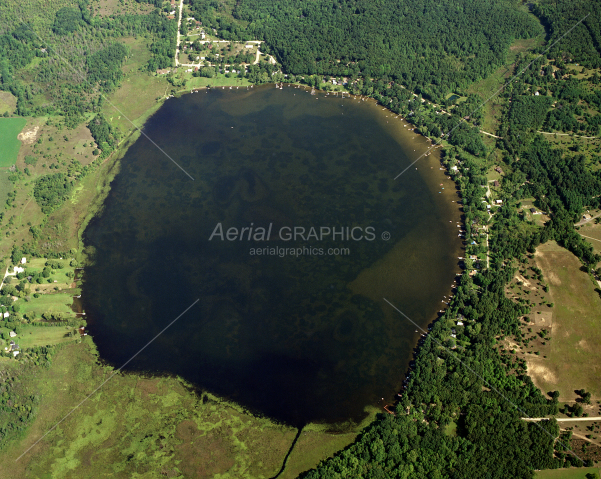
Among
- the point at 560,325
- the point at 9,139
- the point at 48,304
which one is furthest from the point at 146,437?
the point at 9,139

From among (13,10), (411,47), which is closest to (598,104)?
(411,47)

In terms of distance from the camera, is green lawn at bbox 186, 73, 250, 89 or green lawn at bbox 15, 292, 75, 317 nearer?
green lawn at bbox 15, 292, 75, 317

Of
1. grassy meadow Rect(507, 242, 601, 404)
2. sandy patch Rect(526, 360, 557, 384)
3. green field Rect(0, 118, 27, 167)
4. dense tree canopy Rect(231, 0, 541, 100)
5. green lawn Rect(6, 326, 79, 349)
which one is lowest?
green lawn Rect(6, 326, 79, 349)

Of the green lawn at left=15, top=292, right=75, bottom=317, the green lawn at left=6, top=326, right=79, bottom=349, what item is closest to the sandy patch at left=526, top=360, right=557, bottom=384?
the green lawn at left=6, top=326, right=79, bottom=349

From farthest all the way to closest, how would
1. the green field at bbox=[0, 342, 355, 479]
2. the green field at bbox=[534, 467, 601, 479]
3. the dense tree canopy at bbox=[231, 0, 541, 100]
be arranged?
1. the dense tree canopy at bbox=[231, 0, 541, 100]
2. the green field at bbox=[0, 342, 355, 479]
3. the green field at bbox=[534, 467, 601, 479]

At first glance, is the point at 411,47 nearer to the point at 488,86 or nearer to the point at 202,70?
the point at 488,86

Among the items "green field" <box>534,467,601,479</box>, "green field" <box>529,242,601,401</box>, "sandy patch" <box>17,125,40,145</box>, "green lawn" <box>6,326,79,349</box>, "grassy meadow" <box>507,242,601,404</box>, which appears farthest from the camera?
"sandy patch" <box>17,125,40,145</box>

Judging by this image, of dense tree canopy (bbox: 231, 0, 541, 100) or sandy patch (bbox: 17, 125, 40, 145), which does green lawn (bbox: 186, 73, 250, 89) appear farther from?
sandy patch (bbox: 17, 125, 40, 145)
